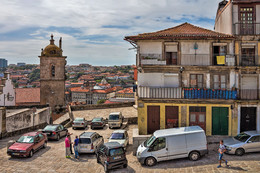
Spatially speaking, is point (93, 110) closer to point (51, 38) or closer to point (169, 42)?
point (51, 38)

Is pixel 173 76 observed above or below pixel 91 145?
above

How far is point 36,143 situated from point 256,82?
19633mm

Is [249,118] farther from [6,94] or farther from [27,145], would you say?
[6,94]

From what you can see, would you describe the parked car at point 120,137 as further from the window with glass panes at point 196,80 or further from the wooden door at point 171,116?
the window with glass panes at point 196,80

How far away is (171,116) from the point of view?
68.0 ft

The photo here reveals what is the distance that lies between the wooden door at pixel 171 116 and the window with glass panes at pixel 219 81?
4360 mm

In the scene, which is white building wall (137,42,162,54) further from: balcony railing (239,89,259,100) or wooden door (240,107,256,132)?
wooden door (240,107,256,132)

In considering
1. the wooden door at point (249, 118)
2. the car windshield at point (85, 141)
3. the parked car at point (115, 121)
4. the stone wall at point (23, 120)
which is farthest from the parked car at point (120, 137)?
the wooden door at point (249, 118)

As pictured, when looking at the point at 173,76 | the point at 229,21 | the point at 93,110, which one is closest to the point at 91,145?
the point at 173,76

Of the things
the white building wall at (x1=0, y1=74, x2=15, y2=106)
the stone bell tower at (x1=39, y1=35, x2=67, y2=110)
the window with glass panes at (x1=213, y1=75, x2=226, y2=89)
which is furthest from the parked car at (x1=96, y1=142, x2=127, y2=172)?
the white building wall at (x1=0, y1=74, x2=15, y2=106)

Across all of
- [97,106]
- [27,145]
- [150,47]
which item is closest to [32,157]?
[27,145]

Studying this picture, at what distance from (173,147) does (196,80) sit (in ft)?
27.3

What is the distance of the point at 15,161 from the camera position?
50.3 feet

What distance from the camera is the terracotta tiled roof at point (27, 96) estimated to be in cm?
5446
